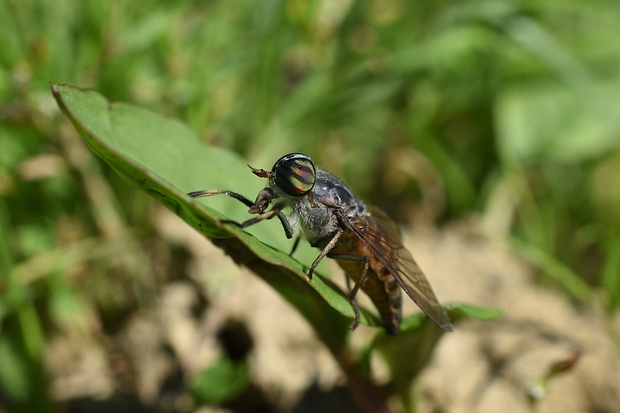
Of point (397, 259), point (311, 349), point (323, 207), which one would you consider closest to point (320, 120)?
point (311, 349)

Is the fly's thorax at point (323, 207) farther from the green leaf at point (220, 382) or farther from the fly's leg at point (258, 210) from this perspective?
the green leaf at point (220, 382)

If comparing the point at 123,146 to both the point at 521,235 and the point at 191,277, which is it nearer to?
the point at 191,277

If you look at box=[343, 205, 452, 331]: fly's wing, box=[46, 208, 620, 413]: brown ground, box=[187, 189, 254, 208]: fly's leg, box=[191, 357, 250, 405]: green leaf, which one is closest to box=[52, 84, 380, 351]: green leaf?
box=[187, 189, 254, 208]: fly's leg

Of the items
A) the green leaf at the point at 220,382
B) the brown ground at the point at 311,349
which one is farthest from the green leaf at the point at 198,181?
the brown ground at the point at 311,349

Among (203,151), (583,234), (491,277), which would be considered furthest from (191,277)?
(583,234)

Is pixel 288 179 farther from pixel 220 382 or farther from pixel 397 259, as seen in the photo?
pixel 220 382

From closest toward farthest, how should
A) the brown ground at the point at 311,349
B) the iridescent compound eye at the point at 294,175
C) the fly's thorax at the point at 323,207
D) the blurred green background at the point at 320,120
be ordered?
the iridescent compound eye at the point at 294,175, the fly's thorax at the point at 323,207, the brown ground at the point at 311,349, the blurred green background at the point at 320,120

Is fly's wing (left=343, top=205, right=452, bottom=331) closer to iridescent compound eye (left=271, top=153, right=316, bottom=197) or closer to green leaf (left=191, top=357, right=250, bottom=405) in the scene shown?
iridescent compound eye (left=271, top=153, right=316, bottom=197)
